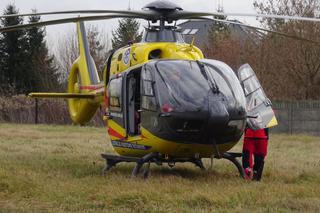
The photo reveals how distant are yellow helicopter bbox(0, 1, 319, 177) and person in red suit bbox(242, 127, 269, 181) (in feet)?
0.65

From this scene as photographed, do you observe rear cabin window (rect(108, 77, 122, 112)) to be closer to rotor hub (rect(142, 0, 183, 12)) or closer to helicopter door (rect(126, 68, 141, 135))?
helicopter door (rect(126, 68, 141, 135))

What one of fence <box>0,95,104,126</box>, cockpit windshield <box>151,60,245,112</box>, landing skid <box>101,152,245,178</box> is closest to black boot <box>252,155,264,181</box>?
landing skid <box>101,152,245,178</box>

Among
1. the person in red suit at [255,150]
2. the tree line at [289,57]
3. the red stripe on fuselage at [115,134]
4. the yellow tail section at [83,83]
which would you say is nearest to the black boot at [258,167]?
the person in red suit at [255,150]

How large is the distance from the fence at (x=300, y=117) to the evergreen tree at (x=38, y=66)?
75.7ft

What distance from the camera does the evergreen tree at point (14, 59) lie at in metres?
43.7

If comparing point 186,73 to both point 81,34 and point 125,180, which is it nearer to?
point 125,180

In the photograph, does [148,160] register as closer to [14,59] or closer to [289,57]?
[289,57]

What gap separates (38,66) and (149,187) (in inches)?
1442

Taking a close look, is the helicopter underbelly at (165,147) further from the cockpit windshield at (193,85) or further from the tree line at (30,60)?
the tree line at (30,60)

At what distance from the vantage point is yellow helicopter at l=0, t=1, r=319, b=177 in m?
9.53

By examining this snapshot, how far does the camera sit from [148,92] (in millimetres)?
10094

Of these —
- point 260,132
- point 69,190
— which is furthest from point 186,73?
point 69,190

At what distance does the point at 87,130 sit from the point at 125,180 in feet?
48.4

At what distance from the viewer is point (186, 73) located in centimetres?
985
